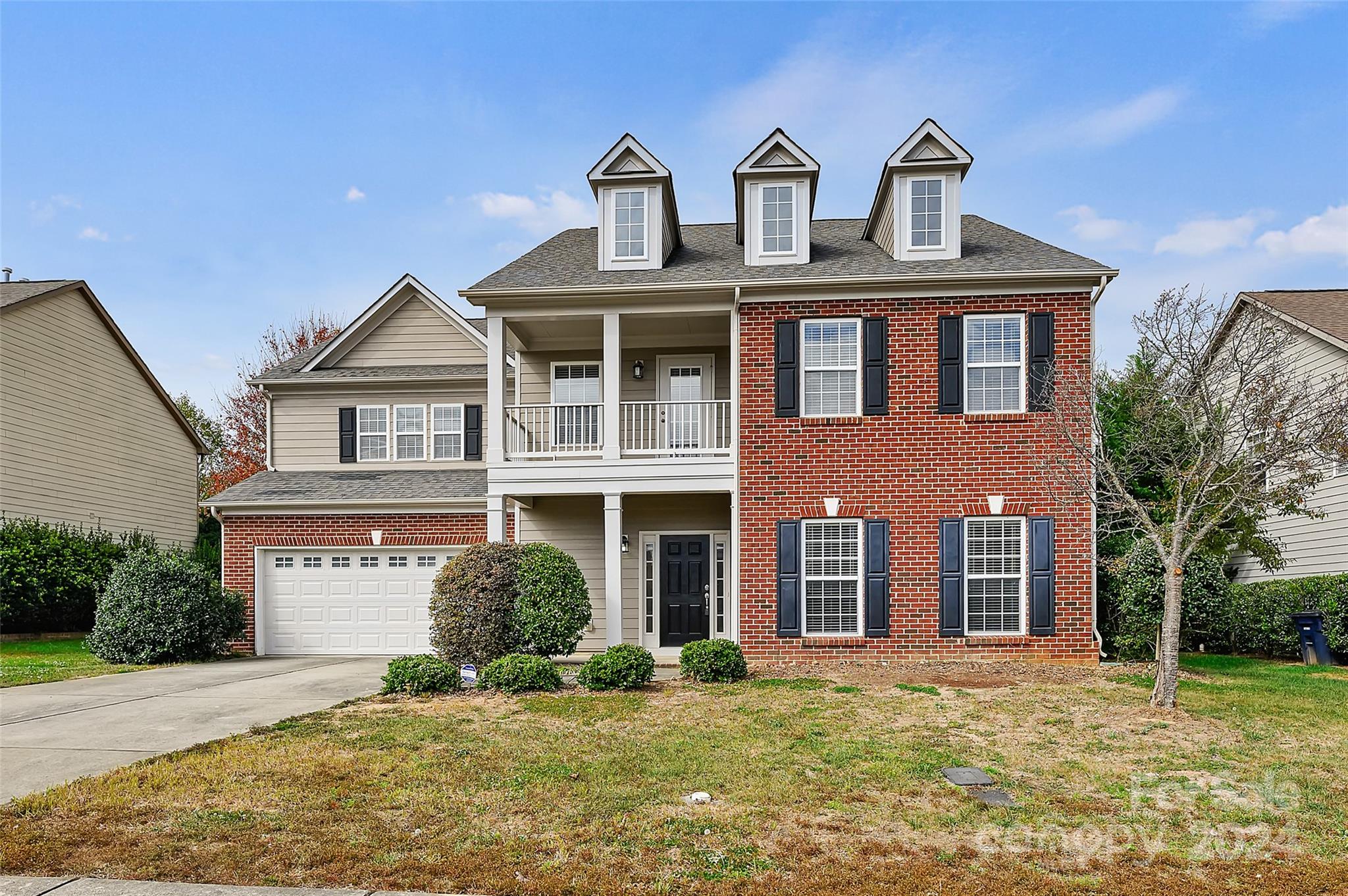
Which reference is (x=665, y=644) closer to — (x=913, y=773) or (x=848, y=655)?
(x=848, y=655)

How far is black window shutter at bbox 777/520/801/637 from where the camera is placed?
14148mm

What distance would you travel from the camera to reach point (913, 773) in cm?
761

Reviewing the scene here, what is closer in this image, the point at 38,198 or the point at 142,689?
the point at 142,689

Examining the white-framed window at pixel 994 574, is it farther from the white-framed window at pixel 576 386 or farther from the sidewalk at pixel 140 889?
the sidewalk at pixel 140 889

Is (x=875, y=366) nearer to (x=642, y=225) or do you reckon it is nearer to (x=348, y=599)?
(x=642, y=225)

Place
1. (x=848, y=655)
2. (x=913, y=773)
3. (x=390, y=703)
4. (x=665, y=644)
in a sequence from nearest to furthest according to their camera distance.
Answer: (x=913, y=773) → (x=390, y=703) → (x=848, y=655) → (x=665, y=644)

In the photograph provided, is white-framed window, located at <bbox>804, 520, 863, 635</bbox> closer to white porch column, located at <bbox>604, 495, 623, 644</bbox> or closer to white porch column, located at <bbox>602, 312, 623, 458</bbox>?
white porch column, located at <bbox>604, 495, 623, 644</bbox>

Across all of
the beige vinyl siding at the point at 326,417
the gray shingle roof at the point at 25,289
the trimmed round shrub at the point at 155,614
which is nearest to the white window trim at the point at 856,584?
the beige vinyl siding at the point at 326,417

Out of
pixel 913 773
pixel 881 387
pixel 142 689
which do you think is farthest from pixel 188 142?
pixel 913 773

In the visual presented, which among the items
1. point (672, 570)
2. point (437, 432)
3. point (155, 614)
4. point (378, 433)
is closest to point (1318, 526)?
point (672, 570)

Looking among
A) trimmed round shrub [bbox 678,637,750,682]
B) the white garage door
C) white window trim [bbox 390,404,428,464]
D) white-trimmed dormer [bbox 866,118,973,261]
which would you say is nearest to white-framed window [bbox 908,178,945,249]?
white-trimmed dormer [bbox 866,118,973,261]

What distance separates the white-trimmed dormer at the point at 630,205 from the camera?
15.4 m

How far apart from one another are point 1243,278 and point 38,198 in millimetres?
27836

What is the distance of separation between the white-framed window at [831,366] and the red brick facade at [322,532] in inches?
247
